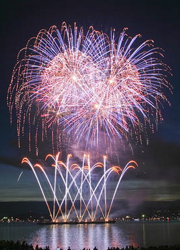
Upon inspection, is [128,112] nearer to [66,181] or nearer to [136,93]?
[136,93]

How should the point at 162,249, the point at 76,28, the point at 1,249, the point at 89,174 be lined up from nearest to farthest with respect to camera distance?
the point at 162,249, the point at 1,249, the point at 76,28, the point at 89,174

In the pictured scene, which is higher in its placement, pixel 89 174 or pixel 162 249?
pixel 89 174

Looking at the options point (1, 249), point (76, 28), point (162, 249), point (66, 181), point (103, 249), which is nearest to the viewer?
point (162, 249)

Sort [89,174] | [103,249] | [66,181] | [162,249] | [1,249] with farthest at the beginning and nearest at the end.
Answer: [89,174], [66,181], [103,249], [1,249], [162,249]

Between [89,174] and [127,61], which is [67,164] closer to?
[89,174]

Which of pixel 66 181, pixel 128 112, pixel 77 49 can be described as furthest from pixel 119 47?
pixel 66 181

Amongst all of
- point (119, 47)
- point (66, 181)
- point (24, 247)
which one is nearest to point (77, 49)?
point (119, 47)

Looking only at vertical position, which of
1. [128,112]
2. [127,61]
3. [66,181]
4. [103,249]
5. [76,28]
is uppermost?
[76,28]

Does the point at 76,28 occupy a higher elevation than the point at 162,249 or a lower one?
higher

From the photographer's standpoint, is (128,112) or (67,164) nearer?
(128,112)
